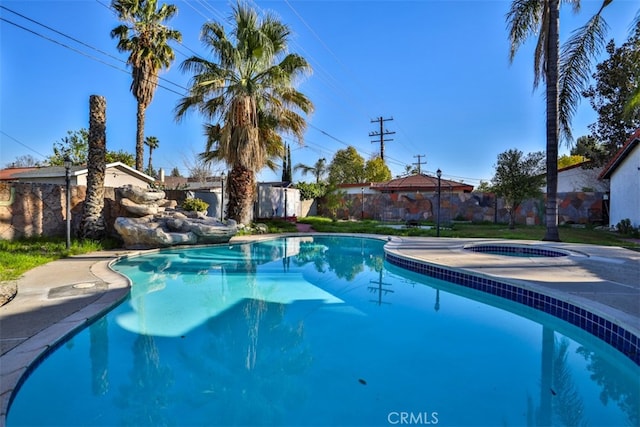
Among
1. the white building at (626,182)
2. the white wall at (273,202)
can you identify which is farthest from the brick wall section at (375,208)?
the white wall at (273,202)

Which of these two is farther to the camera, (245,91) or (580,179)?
(580,179)

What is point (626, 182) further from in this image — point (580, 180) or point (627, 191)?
point (580, 180)

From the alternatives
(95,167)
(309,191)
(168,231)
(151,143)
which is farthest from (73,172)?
(151,143)

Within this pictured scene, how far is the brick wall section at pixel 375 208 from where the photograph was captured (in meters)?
10.1

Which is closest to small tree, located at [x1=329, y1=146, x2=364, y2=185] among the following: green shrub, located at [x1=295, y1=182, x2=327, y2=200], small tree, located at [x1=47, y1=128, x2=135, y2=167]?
green shrub, located at [x1=295, y1=182, x2=327, y2=200]

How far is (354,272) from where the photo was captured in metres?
8.11

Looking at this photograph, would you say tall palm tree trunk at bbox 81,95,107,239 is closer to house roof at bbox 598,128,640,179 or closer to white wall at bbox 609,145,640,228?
house roof at bbox 598,128,640,179

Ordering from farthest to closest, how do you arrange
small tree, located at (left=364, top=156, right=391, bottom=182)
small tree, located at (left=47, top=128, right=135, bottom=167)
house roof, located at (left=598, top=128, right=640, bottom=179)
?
→ small tree, located at (left=364, top=156, right=391, bottom=182) → small tree, located at (left=47, top=128, right=135, bottom=167) → house roof, located at (left=598, top=128, right=640, bottom=179)

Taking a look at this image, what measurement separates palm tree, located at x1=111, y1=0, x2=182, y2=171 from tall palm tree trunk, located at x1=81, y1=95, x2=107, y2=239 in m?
7.55

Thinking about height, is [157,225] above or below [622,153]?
below

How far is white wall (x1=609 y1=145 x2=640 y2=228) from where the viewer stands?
12992mm

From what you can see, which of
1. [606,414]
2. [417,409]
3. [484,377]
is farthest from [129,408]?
[606,414]

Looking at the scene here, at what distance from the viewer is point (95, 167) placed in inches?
406

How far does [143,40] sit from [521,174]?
19.0 meters
